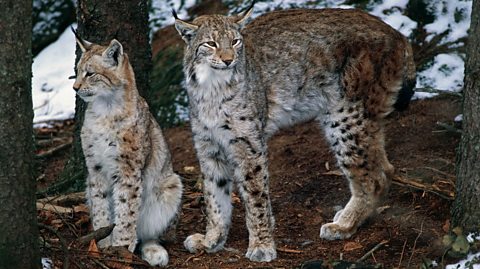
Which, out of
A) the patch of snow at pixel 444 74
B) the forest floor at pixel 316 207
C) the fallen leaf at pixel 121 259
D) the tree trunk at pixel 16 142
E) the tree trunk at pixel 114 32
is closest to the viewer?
the tree trunk at pixel 16 142

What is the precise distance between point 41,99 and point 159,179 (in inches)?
179

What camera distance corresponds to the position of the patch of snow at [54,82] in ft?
32.7

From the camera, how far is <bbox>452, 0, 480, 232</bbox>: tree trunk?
4.98 meters

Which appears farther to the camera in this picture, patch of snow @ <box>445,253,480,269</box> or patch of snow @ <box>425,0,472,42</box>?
patch of snow @ <box>425,0,472,42</box>

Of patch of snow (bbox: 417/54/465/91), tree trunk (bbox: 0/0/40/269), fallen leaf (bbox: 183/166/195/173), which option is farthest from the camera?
patch of snow (bbox: 417/54/465/91)

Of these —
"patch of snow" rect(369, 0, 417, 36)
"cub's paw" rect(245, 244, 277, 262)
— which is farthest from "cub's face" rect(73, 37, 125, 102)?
"patch of snow" rect(369, 0, 417, 36)

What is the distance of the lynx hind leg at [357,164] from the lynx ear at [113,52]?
1709mm

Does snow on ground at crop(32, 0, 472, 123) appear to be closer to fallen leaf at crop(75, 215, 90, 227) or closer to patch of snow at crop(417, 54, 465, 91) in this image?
patch of snow at crop(417, 54, 465, 91)

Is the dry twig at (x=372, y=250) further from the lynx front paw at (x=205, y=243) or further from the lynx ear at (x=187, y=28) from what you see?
the lynx ear at (x=187, y=28)

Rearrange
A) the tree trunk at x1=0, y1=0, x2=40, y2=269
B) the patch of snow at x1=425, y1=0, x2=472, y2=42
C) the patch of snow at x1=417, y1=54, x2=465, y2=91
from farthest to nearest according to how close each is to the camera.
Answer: the patch of snow at x1=425, y1=0, x2=472, y2=42, the patch of snow at x1=417, y1=54, x2=465, y2=91, the tree trunk at x1=0, y1=0, x2=40, y2=269

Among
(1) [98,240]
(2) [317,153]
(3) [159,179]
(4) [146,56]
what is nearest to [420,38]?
(2) [317,153]

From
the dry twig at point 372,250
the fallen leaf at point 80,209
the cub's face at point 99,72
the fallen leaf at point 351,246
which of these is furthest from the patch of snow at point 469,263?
the fallen leaf at point 80,209

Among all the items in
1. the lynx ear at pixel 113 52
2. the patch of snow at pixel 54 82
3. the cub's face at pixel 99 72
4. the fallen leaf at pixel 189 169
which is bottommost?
the patch of snow at pixel 54 82

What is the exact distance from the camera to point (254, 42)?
6.46 metres
